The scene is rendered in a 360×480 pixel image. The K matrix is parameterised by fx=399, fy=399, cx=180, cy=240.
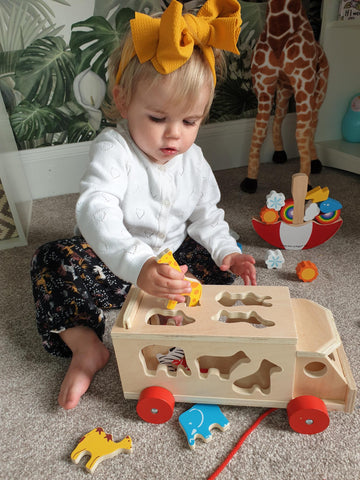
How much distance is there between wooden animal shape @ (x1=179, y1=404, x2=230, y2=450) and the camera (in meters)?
0.59

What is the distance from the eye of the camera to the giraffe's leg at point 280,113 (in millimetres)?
1424

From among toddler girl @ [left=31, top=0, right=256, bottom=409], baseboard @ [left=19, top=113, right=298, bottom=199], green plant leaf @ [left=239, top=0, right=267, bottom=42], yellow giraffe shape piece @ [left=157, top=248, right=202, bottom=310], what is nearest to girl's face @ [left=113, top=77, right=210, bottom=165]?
toddler girl @ [left=31, top=0, right=256, bottom=409]

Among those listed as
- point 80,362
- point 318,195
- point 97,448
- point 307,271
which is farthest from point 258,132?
point 97,448

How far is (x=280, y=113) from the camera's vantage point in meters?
1.50

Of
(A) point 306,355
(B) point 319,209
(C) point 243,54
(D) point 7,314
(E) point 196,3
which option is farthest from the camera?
(C) point 243,54

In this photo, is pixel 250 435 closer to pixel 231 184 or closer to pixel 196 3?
pixel 231 184

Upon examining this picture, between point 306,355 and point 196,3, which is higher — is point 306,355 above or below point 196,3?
below

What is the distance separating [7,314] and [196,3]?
116 cm

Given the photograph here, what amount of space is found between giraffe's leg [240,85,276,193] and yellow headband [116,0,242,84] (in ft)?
2.26

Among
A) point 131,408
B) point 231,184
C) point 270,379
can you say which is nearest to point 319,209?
point 231,184

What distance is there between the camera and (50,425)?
0.62 meters

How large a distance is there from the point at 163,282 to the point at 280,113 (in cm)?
113

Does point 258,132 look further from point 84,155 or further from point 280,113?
point 84,155

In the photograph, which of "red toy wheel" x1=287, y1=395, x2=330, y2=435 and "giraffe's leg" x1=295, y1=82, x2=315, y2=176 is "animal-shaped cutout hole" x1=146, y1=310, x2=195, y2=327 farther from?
"giraffe's leg" x1=295, y1=82, x2=315, y2=176
